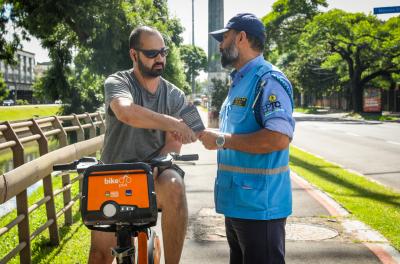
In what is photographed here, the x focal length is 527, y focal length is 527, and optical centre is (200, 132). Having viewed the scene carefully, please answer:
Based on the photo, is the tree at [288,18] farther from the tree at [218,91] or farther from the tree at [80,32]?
the tree at [218,91]

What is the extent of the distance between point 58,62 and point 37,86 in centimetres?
269

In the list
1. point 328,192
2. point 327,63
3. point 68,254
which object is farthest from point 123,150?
point 327,63

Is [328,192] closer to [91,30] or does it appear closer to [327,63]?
[91,30]

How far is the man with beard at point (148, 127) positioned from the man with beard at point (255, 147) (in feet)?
0.95

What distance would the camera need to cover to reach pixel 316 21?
41719mm

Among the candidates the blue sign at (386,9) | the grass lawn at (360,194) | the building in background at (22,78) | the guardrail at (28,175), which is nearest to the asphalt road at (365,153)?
the grass lawn at (360,194)


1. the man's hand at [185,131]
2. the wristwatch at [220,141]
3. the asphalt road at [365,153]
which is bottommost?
the asphalt road at [365,153]

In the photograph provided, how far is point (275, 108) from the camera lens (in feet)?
9.28

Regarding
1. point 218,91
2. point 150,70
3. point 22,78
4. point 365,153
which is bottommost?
point 365,153

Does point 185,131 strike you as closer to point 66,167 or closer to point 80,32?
point 66,167

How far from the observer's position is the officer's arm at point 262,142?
9.24 ft

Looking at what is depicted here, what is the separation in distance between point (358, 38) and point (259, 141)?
137 ft

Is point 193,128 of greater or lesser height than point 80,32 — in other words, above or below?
below

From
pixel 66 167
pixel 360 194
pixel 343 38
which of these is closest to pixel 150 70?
pixel 66 167
